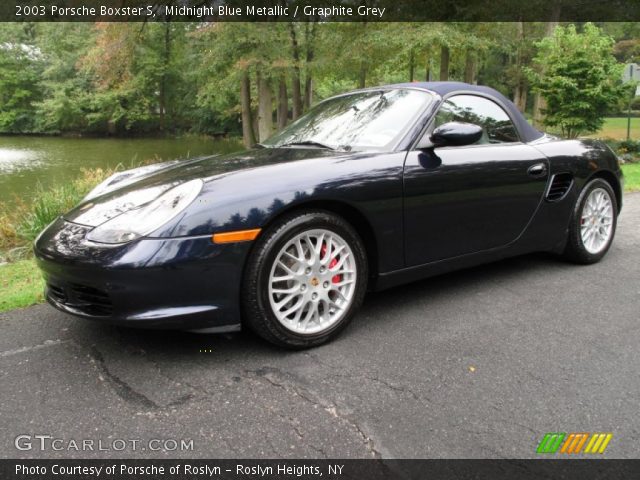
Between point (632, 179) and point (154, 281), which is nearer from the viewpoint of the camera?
point (154, 281)

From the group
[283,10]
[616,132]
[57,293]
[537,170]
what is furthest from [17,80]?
[537,170]

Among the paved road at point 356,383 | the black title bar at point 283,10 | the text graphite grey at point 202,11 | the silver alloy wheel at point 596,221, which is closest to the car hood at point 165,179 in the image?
the paved road at point 356,383

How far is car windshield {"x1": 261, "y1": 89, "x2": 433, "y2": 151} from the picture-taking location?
303 centimetres

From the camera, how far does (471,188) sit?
3090mm

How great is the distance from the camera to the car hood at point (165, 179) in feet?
8.18

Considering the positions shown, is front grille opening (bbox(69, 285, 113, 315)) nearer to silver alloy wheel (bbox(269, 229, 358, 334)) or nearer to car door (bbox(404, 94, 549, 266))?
silver alloy wheel (bbox(269, 229, 358, 334))

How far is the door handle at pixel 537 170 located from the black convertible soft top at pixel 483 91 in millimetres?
229

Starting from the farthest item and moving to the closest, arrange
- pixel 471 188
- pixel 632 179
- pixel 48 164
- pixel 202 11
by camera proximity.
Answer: pixel 48 164 → pixel 202 11 → pixel 632 179 → pixel 471 188

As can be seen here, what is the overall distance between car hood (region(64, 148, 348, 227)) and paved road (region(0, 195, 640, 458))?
25.7 inches

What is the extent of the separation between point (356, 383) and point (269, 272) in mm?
643

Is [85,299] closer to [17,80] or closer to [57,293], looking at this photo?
[57,293]
